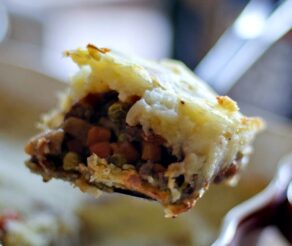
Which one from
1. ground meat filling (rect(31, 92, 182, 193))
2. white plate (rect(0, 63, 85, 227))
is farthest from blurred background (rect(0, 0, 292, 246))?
ground meat filling (rect(31, 92, 182, 193))

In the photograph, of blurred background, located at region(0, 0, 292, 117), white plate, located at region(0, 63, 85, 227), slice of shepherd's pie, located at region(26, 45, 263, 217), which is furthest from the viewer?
blurred background, located at region(0, 0, 292, 117)

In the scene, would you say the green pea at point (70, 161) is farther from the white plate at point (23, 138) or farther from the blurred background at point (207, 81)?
the white plate at point (23, 138)

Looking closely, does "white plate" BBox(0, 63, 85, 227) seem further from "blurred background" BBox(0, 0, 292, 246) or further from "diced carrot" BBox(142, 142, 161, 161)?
"diced carrot" BBox(142, 142, 161, 161)

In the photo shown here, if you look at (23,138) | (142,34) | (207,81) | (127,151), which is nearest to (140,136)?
(127,151)

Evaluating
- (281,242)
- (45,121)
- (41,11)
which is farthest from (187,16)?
(45,121)

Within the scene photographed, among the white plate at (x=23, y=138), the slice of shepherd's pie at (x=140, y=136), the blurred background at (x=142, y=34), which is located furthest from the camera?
the blurred background at (x=142, y=34)

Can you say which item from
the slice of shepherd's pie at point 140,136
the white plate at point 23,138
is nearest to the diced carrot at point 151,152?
the slice of shepherd's pie at point 140,136
